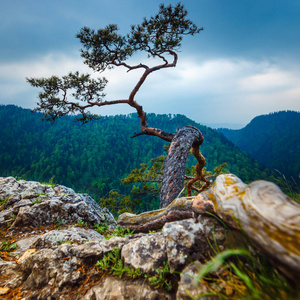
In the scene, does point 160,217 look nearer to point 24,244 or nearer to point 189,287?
point 189,287

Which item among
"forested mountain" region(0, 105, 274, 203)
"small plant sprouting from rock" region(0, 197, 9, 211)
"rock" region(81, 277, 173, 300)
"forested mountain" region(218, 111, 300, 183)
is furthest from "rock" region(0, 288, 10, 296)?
"forested mountain" region(218, 111, 300, 183)

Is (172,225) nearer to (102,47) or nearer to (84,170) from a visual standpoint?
(102,47)

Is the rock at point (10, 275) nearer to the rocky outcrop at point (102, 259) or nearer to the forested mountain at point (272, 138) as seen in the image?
the rocky outcrop at point (102, 259)

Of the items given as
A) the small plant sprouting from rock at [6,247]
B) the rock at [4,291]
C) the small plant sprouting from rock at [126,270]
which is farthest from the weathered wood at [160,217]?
the small plant sprouting from rock at [6,247]

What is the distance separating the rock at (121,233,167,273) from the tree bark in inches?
80.6

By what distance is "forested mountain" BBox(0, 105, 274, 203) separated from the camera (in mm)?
95562

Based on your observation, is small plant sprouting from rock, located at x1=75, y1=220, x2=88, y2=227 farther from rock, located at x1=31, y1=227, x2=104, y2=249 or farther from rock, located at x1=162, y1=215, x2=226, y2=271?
rock, located at x1=162, y1=215, x2=226, y2=271

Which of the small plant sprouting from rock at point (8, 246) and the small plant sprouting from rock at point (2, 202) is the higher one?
the small plant sprouting from rock at point (8, 246)

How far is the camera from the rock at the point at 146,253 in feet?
6.32

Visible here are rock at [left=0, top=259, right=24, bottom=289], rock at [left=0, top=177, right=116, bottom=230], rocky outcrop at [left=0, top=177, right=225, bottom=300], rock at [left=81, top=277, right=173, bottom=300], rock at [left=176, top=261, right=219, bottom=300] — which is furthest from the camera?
rock at [left=0, top=177, right=116, bottom=230]

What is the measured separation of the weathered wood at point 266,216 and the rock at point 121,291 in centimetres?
103

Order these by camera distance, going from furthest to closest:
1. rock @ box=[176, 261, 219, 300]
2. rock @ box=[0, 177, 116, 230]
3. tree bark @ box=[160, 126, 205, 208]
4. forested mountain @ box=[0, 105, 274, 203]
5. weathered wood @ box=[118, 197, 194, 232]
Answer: forested mountain @ box=[0, 105, 274, 203] → rock @ box=[0, 177, 116, 230] → tree bark @ box=[160, 126, 205, 208] → weathered wood @ box=[118, 197, 194, 232] → rock @ box=[176, 261, 219, 300]

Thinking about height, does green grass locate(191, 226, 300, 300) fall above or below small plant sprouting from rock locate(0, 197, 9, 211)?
above

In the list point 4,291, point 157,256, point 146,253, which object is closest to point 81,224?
point 4,291
